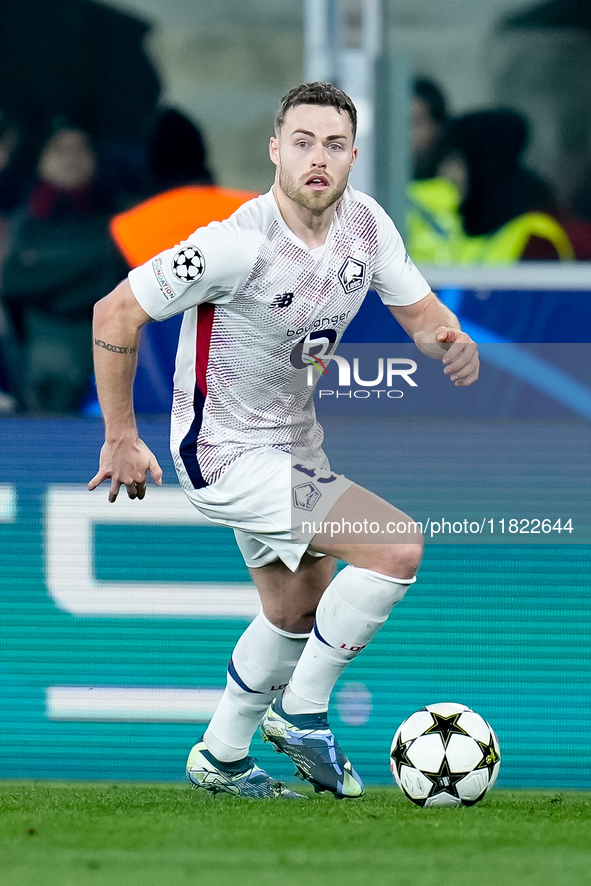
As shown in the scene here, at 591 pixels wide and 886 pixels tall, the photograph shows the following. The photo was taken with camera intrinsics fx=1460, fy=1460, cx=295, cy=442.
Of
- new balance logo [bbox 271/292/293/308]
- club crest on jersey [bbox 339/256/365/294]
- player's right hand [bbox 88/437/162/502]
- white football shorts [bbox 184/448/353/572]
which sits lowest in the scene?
white football shorts [bbox 184/448/353/572]

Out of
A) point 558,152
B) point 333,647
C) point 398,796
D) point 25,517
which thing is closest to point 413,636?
point 398,796

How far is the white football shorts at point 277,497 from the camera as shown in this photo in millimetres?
3777

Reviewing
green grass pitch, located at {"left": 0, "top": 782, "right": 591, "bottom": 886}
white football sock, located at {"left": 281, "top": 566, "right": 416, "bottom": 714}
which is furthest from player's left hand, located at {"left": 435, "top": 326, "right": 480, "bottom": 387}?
green grass pitch, located at {"left": 0, "top": 782, "right": 591, "bottom": 886}

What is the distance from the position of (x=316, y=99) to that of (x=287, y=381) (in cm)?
75

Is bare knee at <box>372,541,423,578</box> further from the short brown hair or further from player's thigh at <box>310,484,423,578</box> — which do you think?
the short brown hair

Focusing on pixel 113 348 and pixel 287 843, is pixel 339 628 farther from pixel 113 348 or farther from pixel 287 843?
pixel 113 348

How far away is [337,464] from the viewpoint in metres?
4.86

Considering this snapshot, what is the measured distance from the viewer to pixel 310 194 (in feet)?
12.3

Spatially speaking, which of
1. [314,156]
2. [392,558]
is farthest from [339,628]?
[314,156]

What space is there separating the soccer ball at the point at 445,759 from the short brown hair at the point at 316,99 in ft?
5.22

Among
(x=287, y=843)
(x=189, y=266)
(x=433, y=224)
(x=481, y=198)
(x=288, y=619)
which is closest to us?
(x=287, y=843)

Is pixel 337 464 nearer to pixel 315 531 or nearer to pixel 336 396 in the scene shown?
pixel 336 396

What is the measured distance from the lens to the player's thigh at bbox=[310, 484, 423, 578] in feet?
12.2

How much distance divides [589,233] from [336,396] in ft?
4.07
